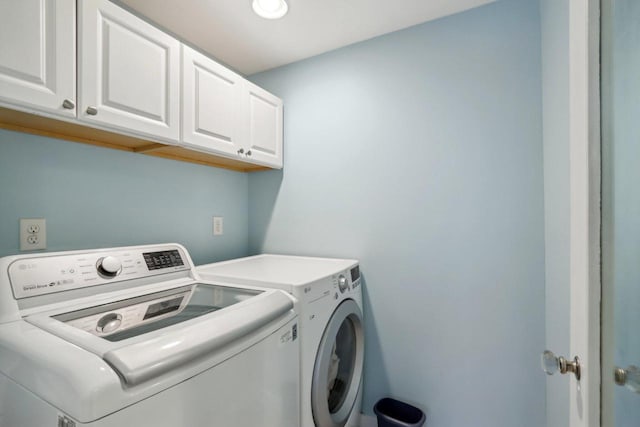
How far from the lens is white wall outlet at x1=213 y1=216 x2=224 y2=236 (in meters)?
1.86

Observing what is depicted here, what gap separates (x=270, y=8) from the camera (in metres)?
1.40

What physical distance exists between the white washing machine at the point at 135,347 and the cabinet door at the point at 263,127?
87cm

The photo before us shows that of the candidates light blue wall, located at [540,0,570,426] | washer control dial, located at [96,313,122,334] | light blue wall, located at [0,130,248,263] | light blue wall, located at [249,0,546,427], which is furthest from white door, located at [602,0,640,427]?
light blue wall, located at [0,130,248,263]

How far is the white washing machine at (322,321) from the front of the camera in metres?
1.11

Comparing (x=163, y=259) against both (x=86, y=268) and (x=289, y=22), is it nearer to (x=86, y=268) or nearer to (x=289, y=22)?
(x=86, y=268)

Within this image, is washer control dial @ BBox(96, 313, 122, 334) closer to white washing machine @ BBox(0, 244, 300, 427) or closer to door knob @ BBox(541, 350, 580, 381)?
white washing machine @ BBox(0, 244, 300, 427)

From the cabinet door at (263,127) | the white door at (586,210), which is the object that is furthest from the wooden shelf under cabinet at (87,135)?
the white door at (586,210)

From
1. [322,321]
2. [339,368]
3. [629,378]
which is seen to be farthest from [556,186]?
[339,368]

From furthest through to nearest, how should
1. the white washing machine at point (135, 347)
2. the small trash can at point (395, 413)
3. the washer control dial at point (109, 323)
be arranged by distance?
the small trash can at point (395, 413) < the washer control dial at point (109, 323) < the white washing machine at point (135, 347)

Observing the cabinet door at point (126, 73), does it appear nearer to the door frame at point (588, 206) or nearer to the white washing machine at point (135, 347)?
the white washing machine at point (135, 347)

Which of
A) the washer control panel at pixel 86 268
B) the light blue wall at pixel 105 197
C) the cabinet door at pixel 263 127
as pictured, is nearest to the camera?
the washer control panel at pixel 86 268

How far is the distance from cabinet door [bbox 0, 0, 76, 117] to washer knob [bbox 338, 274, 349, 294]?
4.15 feet

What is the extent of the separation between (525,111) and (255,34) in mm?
1564

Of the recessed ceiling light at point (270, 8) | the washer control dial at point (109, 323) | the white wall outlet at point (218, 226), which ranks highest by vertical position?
the recessed ceiling light at point (270, 8)
